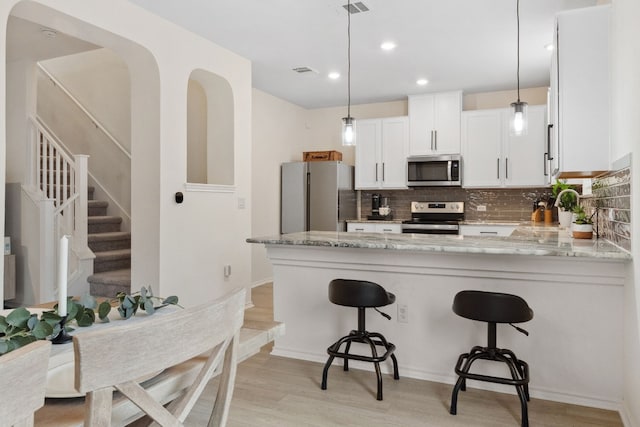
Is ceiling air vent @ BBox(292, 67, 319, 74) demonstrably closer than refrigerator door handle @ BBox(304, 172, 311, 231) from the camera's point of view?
Yes

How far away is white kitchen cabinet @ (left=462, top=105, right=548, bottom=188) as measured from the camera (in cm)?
559

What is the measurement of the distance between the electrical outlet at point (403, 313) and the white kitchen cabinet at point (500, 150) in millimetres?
3448

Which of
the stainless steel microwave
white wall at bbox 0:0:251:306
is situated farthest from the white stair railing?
the stainless steel microwave

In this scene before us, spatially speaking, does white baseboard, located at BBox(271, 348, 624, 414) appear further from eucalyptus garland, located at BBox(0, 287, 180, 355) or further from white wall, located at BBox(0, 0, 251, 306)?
eucalyptus garland, located at BBox(0, 287, 180, 355)

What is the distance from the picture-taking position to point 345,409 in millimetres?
2475

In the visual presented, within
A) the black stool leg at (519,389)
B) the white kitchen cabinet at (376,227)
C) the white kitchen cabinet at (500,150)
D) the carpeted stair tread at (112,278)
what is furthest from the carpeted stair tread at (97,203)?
the black stool leg at (519,389)

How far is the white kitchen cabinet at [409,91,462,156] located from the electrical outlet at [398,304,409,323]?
355 cm

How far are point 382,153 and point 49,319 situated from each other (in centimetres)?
564

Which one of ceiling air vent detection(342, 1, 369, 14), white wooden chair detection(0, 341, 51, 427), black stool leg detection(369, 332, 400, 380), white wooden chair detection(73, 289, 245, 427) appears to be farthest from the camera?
ceiling air vent detection(342, 1, 369, 14)

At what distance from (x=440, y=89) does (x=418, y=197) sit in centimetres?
156

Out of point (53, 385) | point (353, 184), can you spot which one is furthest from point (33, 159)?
point (53, 385)

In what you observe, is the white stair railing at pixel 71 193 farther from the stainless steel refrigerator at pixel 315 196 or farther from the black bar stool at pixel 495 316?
the black bar stool at pixel 495 316

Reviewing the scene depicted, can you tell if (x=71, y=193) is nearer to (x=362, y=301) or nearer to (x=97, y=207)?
(x=97, y=207)

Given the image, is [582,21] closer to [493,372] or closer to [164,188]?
[493,372]
